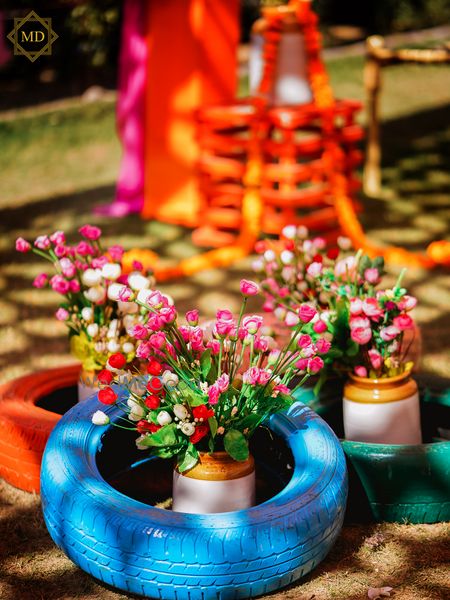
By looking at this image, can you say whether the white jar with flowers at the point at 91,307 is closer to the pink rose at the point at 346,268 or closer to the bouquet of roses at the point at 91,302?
the bouquet of roses at the point at 91,302

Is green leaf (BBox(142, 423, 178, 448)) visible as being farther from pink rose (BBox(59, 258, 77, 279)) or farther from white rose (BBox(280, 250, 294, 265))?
white rose (BBox(280, 250, 294, 265))

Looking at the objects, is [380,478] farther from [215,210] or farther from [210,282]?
[215,210]

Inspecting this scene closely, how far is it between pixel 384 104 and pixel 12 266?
590cm

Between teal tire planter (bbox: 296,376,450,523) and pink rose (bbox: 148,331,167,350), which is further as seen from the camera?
teal tire planter (bbox: 296,376,450,523)

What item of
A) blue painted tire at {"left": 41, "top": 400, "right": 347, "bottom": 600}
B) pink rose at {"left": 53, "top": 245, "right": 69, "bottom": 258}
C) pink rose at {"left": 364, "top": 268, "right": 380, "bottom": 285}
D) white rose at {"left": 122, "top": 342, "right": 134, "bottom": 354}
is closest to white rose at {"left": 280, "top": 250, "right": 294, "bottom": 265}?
pink rose at {"left": 364, "top": 268, "right": 380, "bottom": 285}

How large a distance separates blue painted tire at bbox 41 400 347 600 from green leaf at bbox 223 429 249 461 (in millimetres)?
144

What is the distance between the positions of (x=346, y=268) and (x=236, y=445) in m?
0.87

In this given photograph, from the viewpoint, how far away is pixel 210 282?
16.8 feet

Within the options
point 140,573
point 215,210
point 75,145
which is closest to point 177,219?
point 215,210

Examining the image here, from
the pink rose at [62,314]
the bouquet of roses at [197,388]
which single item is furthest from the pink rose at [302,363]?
the pink rose at [62,314]

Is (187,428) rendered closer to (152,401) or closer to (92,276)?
(152,401)

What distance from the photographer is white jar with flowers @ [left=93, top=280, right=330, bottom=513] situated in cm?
236

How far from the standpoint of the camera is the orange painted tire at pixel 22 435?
9.35 feet

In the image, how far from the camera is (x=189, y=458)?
2.43 m
